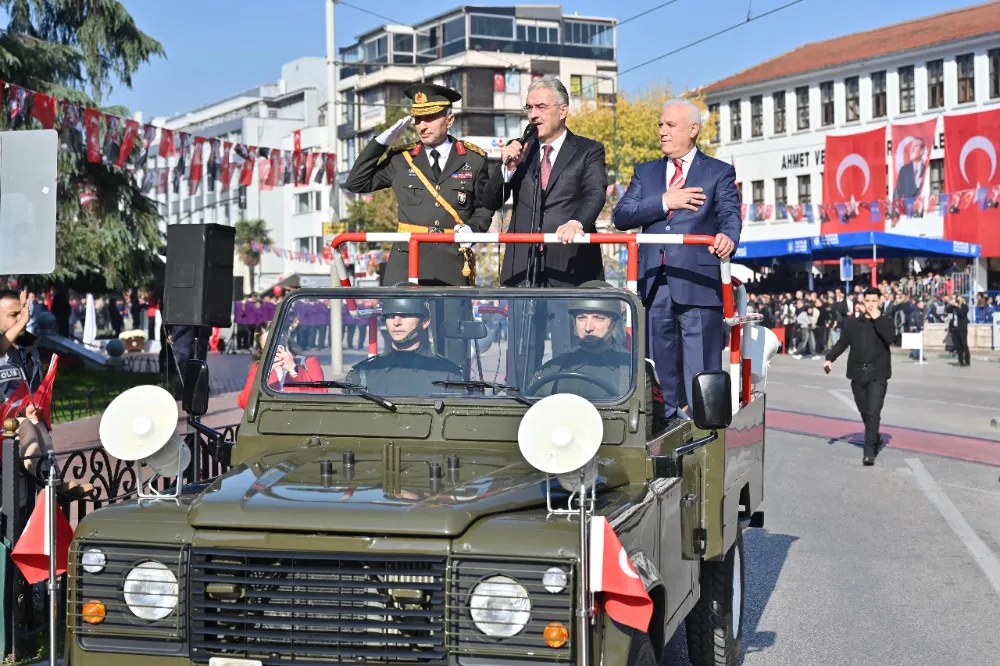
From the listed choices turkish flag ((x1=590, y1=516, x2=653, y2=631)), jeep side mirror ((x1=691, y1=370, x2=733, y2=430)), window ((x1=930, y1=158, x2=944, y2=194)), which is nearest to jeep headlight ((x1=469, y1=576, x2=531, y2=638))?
turkish flag ((x1=590, y1=516, x2=653, y2=631))

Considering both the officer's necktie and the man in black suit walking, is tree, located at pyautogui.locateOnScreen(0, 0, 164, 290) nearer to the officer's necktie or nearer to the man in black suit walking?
the man in black suit walking

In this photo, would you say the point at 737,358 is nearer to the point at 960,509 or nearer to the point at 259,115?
the point at 960,509

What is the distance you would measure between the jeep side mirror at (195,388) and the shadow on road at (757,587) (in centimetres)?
230

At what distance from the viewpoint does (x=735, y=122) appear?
75625 mm

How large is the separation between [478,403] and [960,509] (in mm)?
8468

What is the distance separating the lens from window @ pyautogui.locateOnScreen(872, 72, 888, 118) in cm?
6688

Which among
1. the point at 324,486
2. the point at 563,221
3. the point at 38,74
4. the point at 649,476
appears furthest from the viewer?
the point at 38,74

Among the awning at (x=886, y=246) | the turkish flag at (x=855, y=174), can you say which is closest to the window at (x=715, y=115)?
the turkish flag at (x=855, y=174)

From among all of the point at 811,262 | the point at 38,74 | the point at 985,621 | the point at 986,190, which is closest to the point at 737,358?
the point at 985,621

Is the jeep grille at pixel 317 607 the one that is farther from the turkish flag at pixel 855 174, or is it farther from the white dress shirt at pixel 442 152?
the turkish flag at pixel 855 174

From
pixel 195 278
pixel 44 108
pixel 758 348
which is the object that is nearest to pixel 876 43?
pixel 44 108

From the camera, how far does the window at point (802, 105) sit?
233 feet

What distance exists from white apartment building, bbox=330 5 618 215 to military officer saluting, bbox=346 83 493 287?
82.0 metres

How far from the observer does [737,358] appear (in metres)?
6.86
